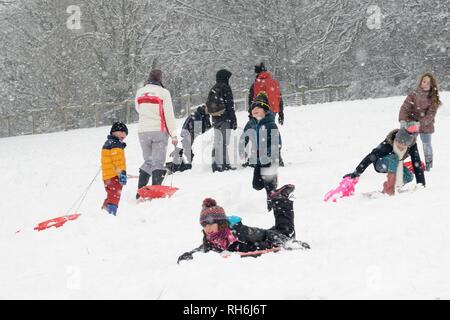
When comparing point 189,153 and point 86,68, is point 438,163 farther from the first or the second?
point 86,68

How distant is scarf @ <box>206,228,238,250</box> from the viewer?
4.91 m

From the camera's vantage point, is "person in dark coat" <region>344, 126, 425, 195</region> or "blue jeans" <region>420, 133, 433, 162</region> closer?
"person in dark coat" <region>344, 126, 425, 195</region>

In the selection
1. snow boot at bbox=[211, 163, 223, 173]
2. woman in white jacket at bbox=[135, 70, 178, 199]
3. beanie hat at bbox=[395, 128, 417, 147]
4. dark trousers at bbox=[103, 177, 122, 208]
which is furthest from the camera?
snow boot at bbox=[211, 163, 223, 173]

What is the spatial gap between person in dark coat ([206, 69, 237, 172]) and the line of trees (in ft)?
48.8

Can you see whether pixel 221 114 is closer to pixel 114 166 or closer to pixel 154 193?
pixel 154 193

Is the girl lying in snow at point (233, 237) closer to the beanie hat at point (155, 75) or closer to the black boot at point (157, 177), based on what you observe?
the black boot at point (157, 177)

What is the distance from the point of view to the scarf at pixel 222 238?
491 cm

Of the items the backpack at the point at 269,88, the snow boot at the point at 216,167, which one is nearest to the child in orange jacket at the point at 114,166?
the snow boot at the point at 216,167

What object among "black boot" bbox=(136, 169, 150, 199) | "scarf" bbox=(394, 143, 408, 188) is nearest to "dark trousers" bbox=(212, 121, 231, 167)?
"black boot" bbox=(136, 169, 150, 199)

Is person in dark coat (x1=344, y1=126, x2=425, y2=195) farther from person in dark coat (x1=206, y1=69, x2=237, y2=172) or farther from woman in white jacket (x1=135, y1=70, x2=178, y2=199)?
person in dark coat (x1=206, y1=69, x2=237, y2=172)

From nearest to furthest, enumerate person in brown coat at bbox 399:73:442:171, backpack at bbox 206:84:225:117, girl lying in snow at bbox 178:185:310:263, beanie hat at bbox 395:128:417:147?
girl lying in snow at bbox 178:185:310:263
beanie hat at bbox 395:128:417:147
person in brown coat at bbox 399:73:442:171
backpack at bbox 206:84:225:117

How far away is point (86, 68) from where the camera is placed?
3186 centimetres

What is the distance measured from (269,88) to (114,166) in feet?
13.2

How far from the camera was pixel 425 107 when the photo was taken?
922 cm
